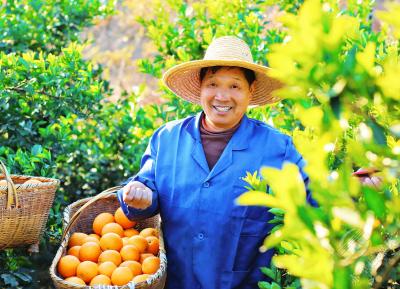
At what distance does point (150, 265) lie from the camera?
257cm

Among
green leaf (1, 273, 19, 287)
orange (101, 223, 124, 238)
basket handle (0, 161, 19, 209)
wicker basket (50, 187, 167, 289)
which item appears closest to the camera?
wicker basket (50, 187, 167, 289)

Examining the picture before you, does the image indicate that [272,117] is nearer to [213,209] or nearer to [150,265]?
[213,209]

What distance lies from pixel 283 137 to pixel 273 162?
130mm

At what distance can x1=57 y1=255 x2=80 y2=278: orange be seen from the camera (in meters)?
2.47

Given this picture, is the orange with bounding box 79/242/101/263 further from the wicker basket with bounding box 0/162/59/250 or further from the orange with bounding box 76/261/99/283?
the wicker basket with bounding box 0/162/59/250

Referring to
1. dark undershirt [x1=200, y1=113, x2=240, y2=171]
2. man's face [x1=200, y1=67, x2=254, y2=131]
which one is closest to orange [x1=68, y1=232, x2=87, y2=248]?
dark undershirt [x1=200, y1=113, x2=240, y2=171]

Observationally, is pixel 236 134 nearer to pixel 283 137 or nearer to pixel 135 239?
pixel 283 137

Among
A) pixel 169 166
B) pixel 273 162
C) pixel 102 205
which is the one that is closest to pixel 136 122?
pixel 102 205

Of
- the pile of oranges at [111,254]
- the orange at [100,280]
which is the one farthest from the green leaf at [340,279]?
the orange at [100,280]

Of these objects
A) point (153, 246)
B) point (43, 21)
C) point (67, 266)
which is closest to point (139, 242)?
point (153, 246)

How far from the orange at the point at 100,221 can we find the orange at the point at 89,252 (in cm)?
26

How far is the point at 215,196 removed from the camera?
2623 millimetres

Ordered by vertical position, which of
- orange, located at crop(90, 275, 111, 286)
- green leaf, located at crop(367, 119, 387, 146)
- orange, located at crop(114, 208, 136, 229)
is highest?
green leaf, located at crop(367, 119, 387, 146)

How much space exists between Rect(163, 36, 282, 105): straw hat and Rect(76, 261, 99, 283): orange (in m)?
0.96
